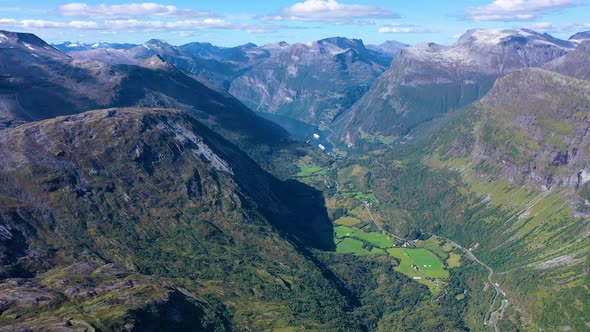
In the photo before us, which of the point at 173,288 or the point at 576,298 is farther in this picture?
the point at 576,298

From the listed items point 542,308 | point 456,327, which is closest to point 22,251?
point 456,327

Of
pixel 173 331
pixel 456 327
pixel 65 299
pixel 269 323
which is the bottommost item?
pixel 456 327

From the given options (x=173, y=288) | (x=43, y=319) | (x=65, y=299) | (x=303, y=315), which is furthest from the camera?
(x=303, y=315)

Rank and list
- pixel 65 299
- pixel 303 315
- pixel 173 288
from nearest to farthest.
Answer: pixel 65 299
pixel 173 288
pixel 303 315

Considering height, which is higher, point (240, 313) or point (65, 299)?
point (65, 299)

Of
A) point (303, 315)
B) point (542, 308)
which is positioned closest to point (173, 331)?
point (303, 315)

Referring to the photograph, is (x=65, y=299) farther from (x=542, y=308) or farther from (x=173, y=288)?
(x=542, y=308)

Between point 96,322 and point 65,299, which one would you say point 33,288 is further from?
point 96,322

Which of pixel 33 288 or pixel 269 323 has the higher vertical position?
pixel 33 288

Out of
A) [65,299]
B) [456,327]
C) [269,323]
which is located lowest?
[456,327]
